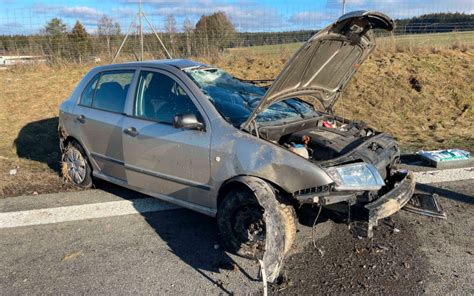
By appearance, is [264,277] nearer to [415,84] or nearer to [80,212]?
[80,212]

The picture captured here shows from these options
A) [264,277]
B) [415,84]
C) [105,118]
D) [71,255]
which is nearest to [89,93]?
[105,118]

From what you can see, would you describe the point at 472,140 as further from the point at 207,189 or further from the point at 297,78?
the point at 207,189

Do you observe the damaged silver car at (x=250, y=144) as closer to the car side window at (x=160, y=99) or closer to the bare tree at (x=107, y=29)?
the car side window at (x=160, y=99)

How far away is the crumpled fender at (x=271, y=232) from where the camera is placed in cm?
320

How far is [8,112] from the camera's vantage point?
9.70 metres

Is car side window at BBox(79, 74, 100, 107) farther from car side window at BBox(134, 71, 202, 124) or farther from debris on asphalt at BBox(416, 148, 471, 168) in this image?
debris on asphalt at BBox(416, 148, 471, 168)

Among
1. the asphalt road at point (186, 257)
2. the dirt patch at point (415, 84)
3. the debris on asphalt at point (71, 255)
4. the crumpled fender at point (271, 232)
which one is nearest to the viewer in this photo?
the crumpled fender at point (271, 232)

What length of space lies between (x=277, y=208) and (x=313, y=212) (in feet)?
2.75

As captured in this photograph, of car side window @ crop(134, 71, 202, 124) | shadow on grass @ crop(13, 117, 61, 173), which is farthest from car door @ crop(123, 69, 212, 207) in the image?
shadow on grass @ crop(13, 117, 61, 173)

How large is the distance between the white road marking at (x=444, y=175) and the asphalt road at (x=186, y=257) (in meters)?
0.70

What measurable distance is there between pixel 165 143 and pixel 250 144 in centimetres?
99

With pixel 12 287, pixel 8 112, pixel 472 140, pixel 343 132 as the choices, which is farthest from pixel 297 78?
pixel 8 112

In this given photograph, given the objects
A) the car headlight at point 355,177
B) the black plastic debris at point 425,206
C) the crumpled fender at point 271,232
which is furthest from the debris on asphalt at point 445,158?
the crumpled fender at point 271,232

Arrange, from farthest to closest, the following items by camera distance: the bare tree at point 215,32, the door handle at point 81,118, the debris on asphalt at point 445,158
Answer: the bare tree at point 215,32
the debris on asphalt at point 445,158
the door handle at point 81,118
